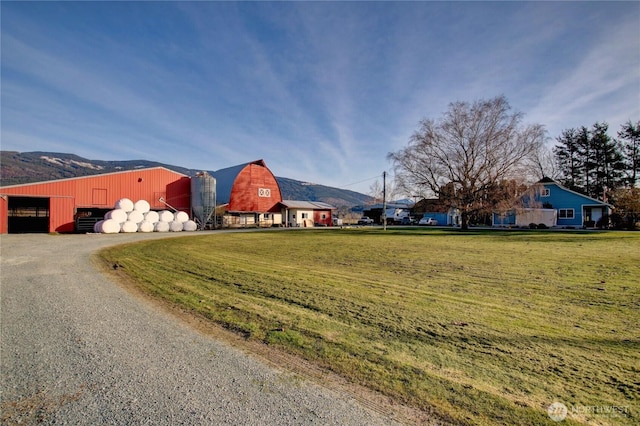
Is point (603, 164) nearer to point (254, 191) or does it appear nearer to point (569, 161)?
point (569, 161)

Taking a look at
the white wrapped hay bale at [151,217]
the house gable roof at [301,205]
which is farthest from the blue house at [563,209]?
the white wrapped hay bale at [151,217]

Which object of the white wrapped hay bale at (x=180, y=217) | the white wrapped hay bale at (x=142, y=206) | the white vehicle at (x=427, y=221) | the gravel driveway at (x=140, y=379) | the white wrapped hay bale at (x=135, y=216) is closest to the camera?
the gravel driveway at (x=140, y=379)

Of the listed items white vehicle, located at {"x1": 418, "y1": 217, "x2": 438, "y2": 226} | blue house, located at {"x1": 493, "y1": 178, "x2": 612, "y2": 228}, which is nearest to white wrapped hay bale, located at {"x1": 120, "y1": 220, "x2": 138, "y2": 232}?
blue house, located at {"x1": 493, "y1": 178, "x2": 612, "y2": 228}

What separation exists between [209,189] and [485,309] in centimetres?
3821

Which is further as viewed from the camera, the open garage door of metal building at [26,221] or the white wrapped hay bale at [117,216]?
the open garage door of metal building at [26,221]

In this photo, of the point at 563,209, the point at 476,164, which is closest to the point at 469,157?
the point at 476,164

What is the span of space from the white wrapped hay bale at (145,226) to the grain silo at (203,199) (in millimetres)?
7199

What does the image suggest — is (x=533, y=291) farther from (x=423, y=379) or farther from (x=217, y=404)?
(x=217, y=404)

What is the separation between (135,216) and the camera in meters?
31.8

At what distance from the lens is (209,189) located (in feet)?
130

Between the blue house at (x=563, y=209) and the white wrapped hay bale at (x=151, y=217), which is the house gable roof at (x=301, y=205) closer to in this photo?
the white wrapped hay bale at (x=151, y=217)

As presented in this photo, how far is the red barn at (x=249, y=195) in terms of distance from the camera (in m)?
44.5

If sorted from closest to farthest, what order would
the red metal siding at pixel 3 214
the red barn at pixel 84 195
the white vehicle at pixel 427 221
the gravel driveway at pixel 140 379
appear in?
1. the gravel driveway at pixel 140 379
2. the red metal siding at pixel 3 214
3. the red barn at pixel 84 195
4. the white vehicle at pixel 427 221

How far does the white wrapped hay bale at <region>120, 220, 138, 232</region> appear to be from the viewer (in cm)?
3028
